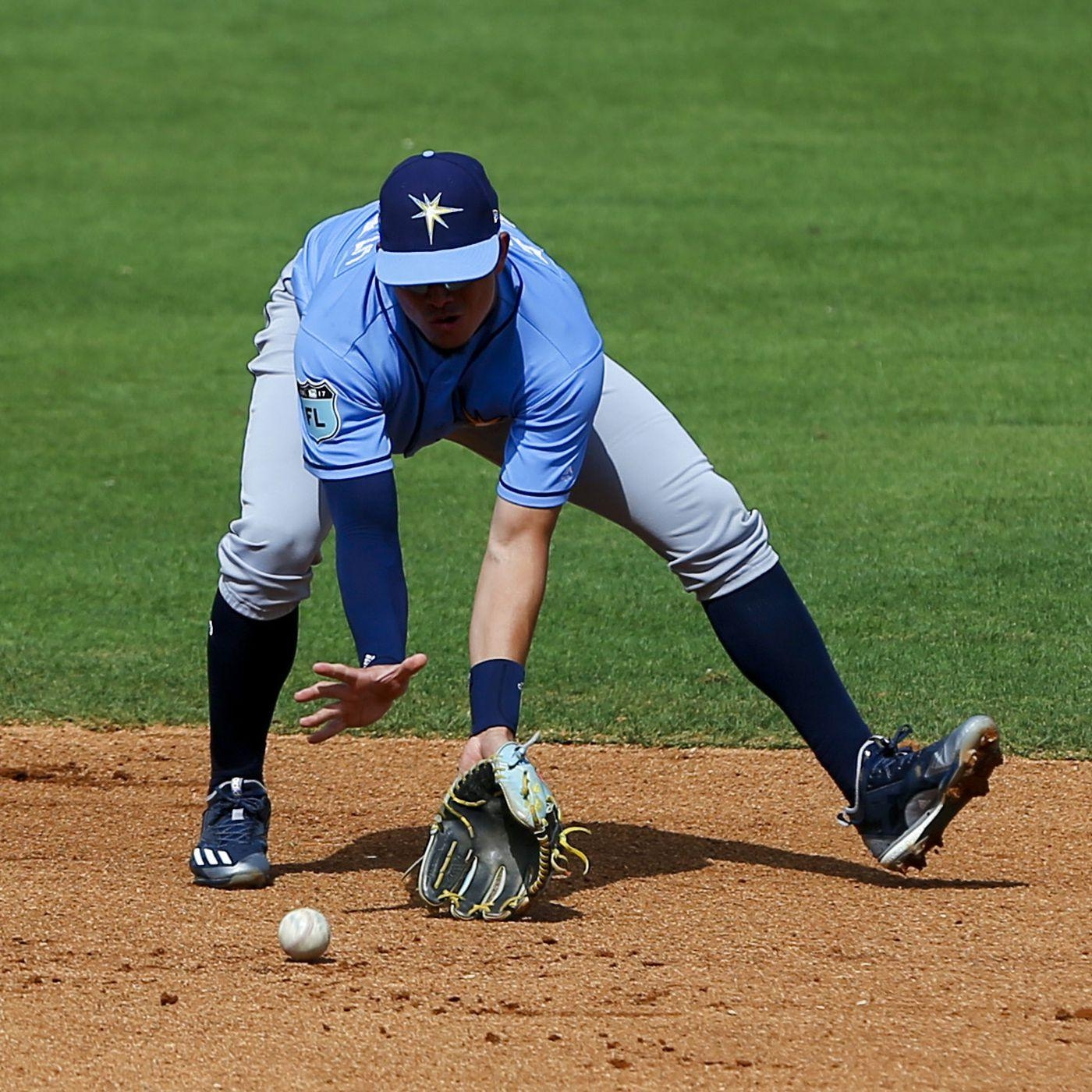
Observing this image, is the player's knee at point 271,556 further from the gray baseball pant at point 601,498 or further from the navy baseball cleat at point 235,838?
the navy baseball cleat at point 235,838

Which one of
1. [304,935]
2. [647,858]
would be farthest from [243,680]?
[647,858]

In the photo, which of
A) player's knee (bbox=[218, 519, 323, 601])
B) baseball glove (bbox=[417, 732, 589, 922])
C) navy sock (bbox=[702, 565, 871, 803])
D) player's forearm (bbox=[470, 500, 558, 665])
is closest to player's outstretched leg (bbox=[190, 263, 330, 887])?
player's knee (bbox=[218, 519, 323, 601])

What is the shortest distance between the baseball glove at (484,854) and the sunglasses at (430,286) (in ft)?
3.25

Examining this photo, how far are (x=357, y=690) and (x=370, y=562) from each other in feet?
1.00

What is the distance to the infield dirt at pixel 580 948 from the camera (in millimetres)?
3410

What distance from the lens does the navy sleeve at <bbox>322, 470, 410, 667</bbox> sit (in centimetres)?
403

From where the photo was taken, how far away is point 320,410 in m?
4.07

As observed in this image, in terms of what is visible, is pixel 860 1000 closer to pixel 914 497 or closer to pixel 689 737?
pixel 689 737

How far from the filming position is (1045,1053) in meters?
3.42

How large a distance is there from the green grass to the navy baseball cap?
245 cm

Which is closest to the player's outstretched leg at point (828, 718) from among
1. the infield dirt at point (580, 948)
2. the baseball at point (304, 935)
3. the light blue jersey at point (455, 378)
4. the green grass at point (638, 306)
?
the infield dirt at point (580, 948)

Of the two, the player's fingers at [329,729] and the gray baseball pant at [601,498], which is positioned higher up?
the gray baseball pant at [601,498]

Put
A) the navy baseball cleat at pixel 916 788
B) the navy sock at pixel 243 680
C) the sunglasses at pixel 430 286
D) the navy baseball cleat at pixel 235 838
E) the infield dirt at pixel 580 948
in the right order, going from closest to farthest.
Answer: the infield dirt at pixel 580 948, the sunglasses at pixel 430 286, the navy baseball cleat at pixel 916 788, the navy baseball cleat at pixel 235 838, the navy sock at pixel 243 680

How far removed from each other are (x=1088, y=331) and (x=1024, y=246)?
2.56m
